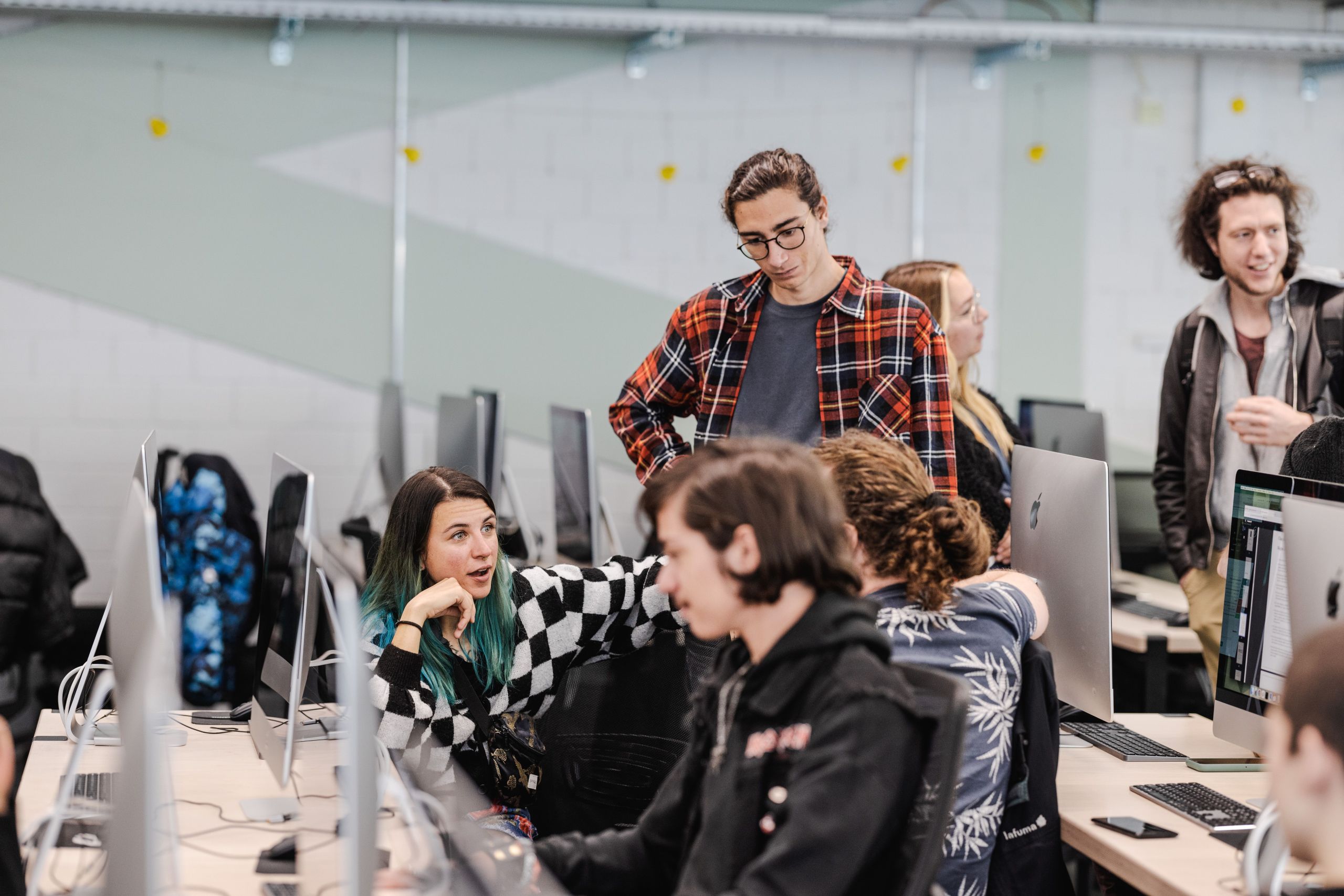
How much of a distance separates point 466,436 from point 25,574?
4.40 feet

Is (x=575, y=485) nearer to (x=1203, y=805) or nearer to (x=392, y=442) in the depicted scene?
(x=392, y=442)

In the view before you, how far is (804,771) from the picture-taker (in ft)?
4.45

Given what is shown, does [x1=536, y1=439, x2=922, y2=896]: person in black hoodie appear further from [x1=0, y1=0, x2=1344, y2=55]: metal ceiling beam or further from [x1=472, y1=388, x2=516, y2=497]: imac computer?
[x1=0, y1=0, x2=1344, y2=55]: metal ceiling beam

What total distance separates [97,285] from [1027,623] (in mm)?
4189

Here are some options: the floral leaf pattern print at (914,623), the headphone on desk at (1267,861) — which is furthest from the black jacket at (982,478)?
the headphone on desk at (1267,861)

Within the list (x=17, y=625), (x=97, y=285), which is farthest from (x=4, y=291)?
(x=17, y=625)

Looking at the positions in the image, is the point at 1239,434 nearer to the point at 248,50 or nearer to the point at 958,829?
the point at 958,829

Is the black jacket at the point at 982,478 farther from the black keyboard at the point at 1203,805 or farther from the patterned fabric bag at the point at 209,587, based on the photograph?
the patterned fabric bag at the point at 209,587

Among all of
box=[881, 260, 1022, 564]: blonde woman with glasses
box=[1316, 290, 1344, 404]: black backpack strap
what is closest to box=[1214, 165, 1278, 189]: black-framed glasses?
box=[1316, 290, 1344, 404]: black backpack strap

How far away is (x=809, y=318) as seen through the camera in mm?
2525

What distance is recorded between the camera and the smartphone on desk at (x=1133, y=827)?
1.80 meters

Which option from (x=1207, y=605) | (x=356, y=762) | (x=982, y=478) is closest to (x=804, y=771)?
(x=356, y=762)

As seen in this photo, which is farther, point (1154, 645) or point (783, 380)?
point (1154, 645)

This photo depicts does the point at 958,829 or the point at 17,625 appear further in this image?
the point at 17,625
